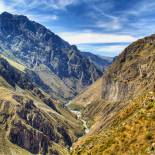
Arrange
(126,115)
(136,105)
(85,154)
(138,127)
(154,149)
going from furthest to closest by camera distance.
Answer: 1. (126,115)
2. (136,105)
3. (85,154)
4. (138,127)
5. (154,149)

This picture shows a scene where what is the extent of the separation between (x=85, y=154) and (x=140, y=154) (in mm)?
12681

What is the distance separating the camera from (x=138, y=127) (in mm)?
45312

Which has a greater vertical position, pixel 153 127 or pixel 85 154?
pixel 153 127

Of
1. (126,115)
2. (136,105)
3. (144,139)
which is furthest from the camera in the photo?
(126,115)

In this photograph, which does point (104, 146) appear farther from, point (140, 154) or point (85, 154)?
point (140, 154)

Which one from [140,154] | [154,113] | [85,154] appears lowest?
[85,154]

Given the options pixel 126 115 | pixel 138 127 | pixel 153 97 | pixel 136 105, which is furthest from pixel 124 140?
pixel 126 115

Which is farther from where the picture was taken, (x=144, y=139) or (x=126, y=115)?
(x=126, y=115)

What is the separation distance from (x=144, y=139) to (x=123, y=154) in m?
2.81

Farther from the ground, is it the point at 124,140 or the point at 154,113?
the point at 154,113

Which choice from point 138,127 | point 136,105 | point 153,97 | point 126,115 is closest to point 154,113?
point 138,127

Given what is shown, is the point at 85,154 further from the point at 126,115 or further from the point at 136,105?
the point at 126,115

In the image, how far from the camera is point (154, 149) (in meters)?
38.1

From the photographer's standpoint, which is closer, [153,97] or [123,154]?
[123,154]
